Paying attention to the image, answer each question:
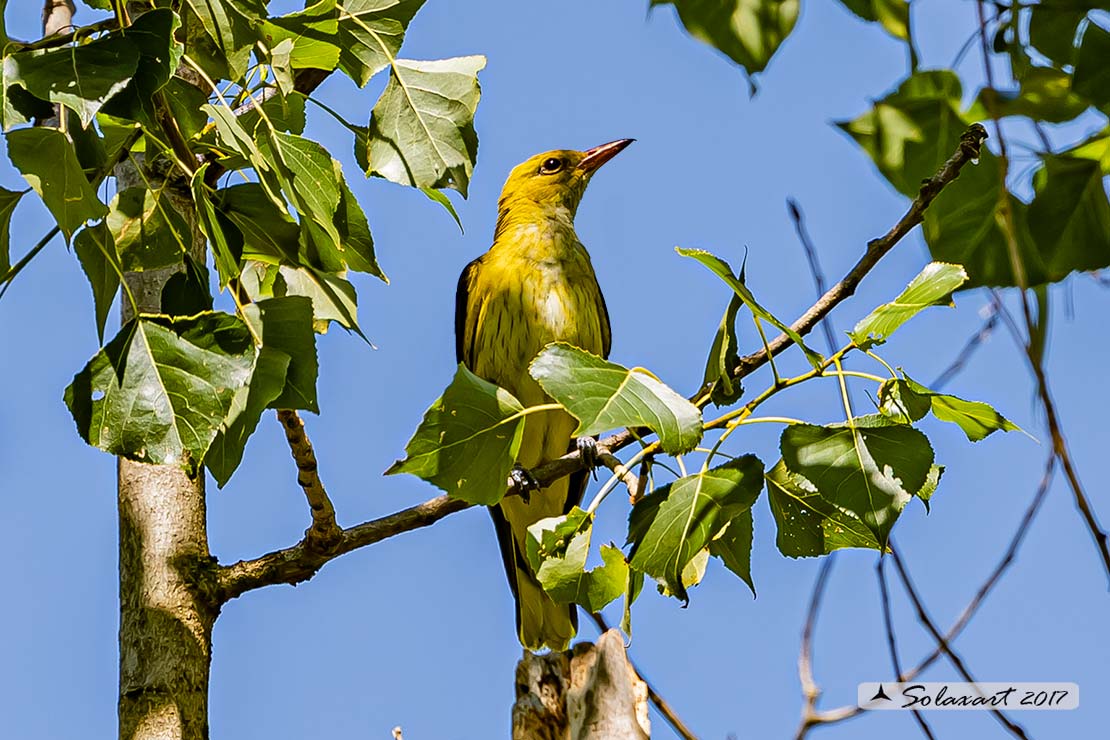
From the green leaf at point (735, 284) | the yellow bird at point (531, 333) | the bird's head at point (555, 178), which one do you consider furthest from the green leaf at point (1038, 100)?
the bird's head at point (555, 178)

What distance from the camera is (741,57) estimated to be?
3.44 feet

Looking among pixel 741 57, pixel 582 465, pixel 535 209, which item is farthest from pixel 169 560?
pixel 535 209

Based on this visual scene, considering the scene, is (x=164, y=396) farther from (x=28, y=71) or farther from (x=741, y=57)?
(x=741, y=57)

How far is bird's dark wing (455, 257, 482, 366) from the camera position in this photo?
4.84m

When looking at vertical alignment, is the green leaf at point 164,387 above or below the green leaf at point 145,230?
below

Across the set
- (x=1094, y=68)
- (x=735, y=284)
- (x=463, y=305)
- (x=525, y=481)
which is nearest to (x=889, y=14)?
(x=1094, y=68)

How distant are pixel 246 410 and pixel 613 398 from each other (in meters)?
0.52

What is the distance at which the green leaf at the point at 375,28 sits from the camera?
1947 millimetres

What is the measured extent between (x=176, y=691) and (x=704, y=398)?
1.22m

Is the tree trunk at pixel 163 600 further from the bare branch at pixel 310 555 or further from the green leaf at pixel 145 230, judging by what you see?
the green leaf at pixel 145 230

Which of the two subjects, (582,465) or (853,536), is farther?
(582,465)

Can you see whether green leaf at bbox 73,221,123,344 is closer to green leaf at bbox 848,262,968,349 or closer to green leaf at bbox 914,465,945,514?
green leaf at bbox 848,262,968,349

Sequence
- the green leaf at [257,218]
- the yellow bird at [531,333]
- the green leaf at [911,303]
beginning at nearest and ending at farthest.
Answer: the green leaf at [911,303] → the green leaf at [257,218] → the yellow bird at [531,333]

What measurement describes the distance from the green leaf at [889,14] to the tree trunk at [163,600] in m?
1.62
